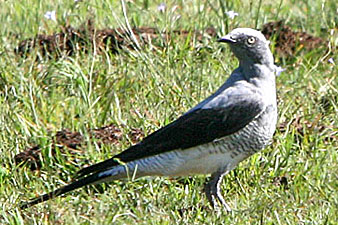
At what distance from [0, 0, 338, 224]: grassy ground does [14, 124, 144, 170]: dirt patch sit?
0.05 m

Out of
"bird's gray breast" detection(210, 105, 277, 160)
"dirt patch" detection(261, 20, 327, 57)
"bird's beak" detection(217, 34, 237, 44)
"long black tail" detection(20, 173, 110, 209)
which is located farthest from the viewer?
"dirt patch" detection(261, 20, 327, 57)

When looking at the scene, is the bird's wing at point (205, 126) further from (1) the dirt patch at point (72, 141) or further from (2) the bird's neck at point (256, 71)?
(1) the dirt patch at point (72, 141)

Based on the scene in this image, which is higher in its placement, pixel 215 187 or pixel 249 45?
pixel 249 45

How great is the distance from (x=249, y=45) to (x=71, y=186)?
4.55 ft

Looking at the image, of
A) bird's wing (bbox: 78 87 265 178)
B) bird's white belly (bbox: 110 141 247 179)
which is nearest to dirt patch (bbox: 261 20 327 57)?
bird's wing (bbox: 78 87 265 178)

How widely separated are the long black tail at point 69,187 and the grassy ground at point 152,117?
0.07 m

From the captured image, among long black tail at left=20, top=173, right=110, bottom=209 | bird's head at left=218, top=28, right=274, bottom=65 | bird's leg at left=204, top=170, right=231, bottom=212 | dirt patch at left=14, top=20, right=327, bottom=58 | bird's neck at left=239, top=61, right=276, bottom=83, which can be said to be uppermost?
bird's head at left=218, top=28, right=274, bottom=65

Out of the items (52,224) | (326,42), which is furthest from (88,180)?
(326,42)

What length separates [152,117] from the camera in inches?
269

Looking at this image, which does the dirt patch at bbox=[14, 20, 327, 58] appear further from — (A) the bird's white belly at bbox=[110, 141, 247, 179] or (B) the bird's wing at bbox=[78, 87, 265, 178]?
(A) the bird's white belly at bbox=[110, 141, 247, 179]

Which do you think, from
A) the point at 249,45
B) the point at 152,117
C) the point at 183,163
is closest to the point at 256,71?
the point at 249,45

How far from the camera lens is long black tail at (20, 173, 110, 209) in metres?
5.61

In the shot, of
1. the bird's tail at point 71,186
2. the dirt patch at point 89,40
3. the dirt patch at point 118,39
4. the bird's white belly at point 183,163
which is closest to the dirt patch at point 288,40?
the dirt patch at point 118,39

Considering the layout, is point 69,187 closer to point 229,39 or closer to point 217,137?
point 217,137
